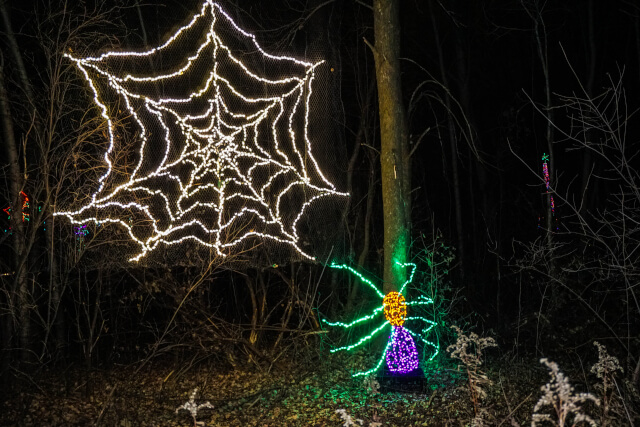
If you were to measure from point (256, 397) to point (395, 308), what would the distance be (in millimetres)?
1803

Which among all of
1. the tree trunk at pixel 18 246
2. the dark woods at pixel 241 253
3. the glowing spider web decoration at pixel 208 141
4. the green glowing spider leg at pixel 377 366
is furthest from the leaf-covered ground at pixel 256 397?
the glowing spider web decoration at pixel 208 141

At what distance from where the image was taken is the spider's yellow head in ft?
23.6

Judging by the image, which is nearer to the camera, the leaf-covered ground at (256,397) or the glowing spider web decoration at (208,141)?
the leaf-covered ground at (256,397)

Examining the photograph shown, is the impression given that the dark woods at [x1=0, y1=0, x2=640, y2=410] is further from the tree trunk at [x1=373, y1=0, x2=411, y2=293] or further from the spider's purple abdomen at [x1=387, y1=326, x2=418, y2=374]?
the spider's purple abdomen at [x1=387, y1=326, x2=418, y2=374]

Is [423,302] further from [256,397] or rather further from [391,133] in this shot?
[256,397]

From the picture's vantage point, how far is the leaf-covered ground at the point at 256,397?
6422 mm

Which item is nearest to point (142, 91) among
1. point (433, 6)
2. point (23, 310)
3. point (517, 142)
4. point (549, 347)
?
point (23, 310)

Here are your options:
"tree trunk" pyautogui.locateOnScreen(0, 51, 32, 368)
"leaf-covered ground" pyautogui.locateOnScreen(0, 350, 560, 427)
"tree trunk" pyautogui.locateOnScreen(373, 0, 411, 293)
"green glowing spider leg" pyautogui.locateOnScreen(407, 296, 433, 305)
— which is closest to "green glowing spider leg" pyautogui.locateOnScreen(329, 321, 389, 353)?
"leaf-covered ground" pyautogui.locateOnScreen(0, 350, 560, 427)

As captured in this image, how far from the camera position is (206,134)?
739cm

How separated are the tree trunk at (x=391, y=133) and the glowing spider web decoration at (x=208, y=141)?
0.72 m

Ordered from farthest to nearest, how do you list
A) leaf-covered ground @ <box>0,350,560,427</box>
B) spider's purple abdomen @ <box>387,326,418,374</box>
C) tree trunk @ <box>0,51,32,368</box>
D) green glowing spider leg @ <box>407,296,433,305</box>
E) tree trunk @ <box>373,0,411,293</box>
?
green glowing spider leg @ <box>407,296,433,305</box>, tree trunk @ <box>373,0,411,293</box>, tree trunk @ <box>0,51,32,368</box>, spider's purple abdomen @ <box>387,326,418,374</box>, leaf-covered ground @ <box>0,350,560,427</box>

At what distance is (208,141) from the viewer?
291 inches

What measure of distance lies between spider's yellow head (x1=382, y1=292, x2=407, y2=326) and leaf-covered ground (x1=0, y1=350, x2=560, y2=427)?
729 millimetres

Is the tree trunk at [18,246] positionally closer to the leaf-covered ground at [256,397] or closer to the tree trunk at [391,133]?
the leaf-covered ground at [256,397]
